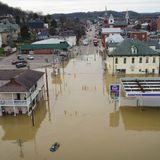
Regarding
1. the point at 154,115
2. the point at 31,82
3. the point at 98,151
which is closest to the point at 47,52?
the point at 31,82

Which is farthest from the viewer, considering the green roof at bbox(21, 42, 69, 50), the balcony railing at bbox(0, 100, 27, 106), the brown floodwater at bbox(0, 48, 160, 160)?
the green roof at bbox(21, 42, 69, 50)

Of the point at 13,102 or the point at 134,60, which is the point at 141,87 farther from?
the point at 134,60

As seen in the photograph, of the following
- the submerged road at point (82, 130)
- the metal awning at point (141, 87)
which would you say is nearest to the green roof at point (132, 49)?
the submerged road at point (82, 130)

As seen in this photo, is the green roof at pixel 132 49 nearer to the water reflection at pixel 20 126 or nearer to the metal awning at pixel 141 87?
the metal awning at pixel 141 87

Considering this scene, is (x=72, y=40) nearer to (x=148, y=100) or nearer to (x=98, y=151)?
(x=148, y=100)

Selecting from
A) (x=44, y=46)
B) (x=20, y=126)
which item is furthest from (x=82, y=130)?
(x=44, y=46)

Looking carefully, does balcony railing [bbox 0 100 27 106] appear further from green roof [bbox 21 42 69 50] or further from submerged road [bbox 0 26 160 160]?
green roof [bbox 21 42 69 50]

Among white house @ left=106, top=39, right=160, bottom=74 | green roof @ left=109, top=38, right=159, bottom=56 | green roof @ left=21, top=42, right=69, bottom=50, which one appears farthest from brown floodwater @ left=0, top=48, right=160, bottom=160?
green roof @ left=21, top=42, right=69, bottom=50
